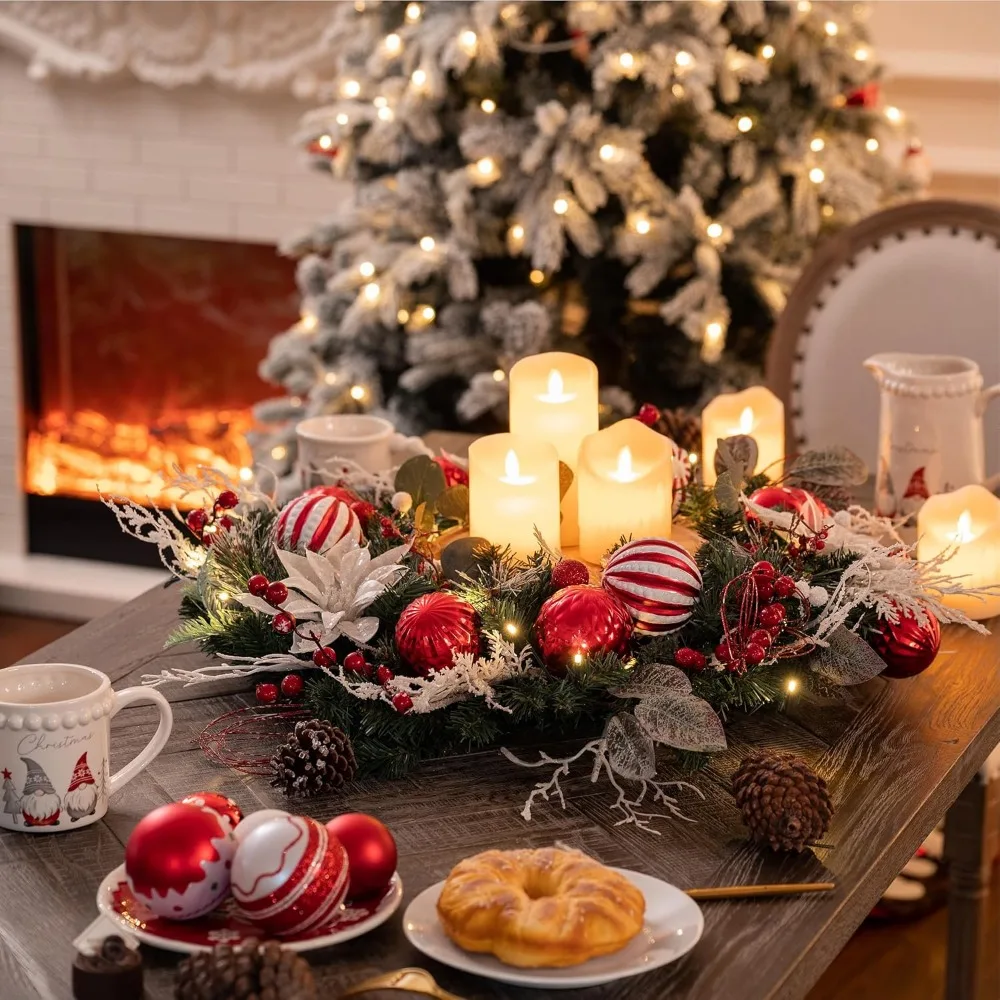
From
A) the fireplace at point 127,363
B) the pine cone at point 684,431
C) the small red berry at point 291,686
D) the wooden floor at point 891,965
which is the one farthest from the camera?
the fireplace at point 127,363

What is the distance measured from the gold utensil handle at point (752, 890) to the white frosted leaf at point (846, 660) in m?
0.25

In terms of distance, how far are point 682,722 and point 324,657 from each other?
0.26 meters

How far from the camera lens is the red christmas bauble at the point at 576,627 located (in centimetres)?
106

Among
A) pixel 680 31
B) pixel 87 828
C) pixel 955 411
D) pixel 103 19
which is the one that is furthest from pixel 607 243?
pixel 87 828

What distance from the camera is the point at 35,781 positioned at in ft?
3.05

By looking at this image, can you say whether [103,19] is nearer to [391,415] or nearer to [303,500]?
[391,415]

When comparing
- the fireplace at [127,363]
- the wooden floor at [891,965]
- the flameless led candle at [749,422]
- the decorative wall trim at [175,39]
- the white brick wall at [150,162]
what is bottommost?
the wooden floor at [891,965]

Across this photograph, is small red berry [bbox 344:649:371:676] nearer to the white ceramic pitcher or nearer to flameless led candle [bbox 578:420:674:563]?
flameless led candle [bbox 578:420:674:563]

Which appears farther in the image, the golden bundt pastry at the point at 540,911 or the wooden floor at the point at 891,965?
the wooden floor at the point at 891,965

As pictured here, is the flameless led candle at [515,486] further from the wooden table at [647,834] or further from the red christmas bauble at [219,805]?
the red christmas bauble at [219,805]

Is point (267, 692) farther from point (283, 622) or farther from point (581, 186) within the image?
point (581, 186)

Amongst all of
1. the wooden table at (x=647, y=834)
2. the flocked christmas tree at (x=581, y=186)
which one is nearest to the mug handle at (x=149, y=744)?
the wooden table at (x=647, y=834)

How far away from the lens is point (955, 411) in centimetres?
147

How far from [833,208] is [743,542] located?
4.84ft
